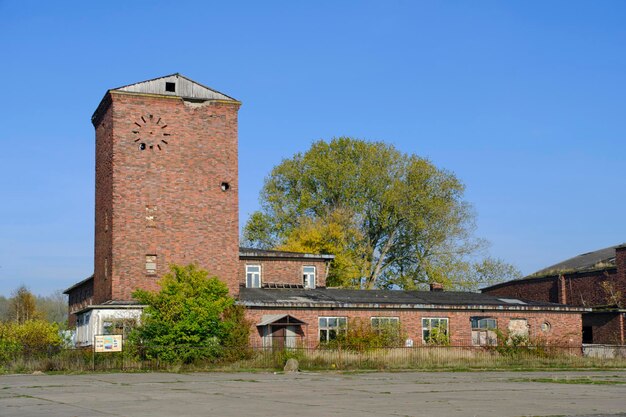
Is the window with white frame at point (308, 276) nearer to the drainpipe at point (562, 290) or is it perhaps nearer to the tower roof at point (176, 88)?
the tower roof at point (176, 88)

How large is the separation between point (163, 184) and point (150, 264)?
182 inches

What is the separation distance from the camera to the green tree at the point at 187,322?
40.2 metres

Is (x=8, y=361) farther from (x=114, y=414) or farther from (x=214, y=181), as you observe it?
(x=114, y=414)

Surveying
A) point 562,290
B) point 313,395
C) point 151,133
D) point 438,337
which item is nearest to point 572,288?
point 562,290

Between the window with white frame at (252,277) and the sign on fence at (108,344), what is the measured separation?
1664cm

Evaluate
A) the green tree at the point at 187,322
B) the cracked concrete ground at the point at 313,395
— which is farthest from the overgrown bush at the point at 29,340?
the cracked concrete ground at the point at 313,395

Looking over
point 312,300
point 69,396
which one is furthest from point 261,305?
point 69,396

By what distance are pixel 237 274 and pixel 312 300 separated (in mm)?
5418

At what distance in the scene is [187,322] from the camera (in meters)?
41.1

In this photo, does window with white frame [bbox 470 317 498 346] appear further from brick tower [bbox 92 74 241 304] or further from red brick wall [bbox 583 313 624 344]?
brick tower [bbox 92 74 241 304]

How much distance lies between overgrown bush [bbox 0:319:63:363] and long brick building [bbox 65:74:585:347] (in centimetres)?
209

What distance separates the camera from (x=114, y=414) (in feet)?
59.6

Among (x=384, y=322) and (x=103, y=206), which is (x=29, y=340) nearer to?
(x=103, y=206)

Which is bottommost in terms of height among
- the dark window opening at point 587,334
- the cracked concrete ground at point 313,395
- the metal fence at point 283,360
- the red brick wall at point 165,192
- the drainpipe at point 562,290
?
the cracked concrete ground at point 313,395
